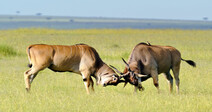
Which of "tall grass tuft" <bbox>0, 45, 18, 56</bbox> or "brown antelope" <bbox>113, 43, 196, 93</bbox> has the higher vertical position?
"brown antelope" <bbox>113, 43, 196, 93</bbox>

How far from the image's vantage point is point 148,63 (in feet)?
37.1

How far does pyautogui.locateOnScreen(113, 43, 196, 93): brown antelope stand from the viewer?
10.7 m

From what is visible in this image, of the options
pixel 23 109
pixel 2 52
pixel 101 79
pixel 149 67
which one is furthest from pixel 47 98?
pixel 2 52

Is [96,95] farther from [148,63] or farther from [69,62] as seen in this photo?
[148,63]

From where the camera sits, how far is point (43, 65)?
11.0 metres

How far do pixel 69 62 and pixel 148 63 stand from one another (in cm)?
175

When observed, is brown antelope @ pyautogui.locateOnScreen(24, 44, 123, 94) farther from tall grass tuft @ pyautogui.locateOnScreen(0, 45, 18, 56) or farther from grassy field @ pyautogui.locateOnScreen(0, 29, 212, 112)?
tall grass tuft @ pyautogui.locateOnScreen(0, 45, 18, 56)

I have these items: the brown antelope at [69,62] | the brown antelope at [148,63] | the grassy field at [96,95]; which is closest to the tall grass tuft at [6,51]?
the grassy field at [96,95]

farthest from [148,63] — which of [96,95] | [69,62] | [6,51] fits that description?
[6,51]

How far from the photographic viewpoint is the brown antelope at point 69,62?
11.0 metres

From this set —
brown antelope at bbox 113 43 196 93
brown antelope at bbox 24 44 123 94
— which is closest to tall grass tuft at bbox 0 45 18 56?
brown antelope at bbox 24 44 123 94

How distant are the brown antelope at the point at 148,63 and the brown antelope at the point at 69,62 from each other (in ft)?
1.47

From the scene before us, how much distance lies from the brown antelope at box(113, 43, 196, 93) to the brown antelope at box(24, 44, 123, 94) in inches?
17.6

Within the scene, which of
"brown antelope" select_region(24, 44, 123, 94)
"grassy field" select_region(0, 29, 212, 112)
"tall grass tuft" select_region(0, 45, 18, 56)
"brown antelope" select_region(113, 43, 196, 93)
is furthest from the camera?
"tall grass tuft" select_region(0, 45, 18, 56)
